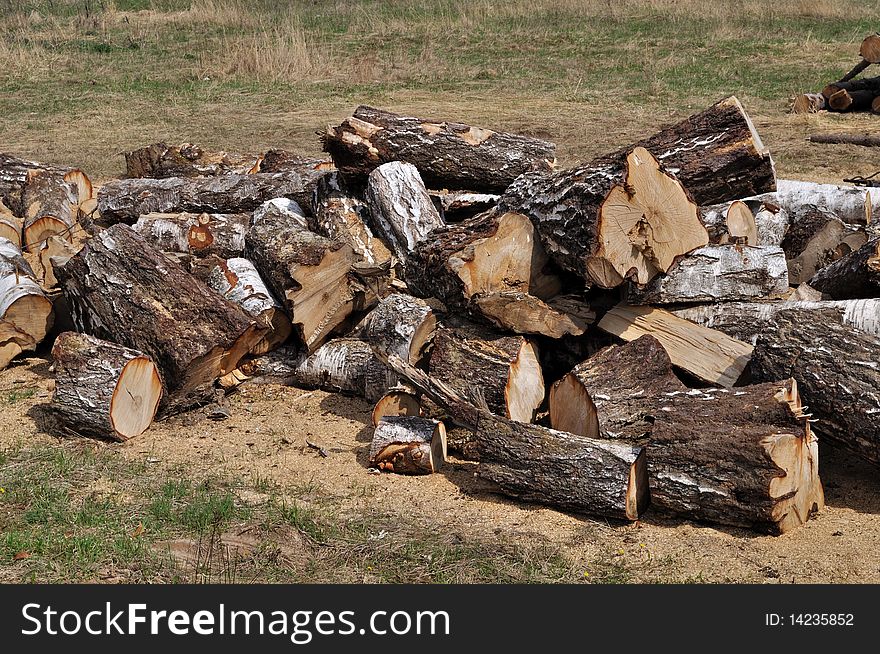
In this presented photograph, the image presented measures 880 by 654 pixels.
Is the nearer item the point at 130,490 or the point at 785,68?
the point at 130,490

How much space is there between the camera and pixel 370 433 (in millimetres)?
5988

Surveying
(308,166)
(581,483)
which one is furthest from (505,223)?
(308,166)

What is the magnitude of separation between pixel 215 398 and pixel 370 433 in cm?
115

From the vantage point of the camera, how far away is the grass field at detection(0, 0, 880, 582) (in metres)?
4.34

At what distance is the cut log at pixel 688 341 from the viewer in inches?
217

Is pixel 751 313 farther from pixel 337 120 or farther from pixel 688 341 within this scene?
pixel 337 120

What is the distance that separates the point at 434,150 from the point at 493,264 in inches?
74.8

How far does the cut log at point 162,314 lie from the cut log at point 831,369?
11.1 ft

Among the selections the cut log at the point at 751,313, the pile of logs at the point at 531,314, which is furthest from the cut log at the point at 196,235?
the cut log at the point at 751,313

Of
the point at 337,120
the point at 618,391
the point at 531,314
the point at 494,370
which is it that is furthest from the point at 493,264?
the point at 337,120

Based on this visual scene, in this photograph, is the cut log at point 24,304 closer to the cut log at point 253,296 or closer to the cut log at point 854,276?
the cut log at point 253,296

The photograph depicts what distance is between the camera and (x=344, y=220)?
7359mm

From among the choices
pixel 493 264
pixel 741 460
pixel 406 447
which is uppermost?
pixel 493 264

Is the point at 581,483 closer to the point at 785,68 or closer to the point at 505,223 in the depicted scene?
the point at 505,223
